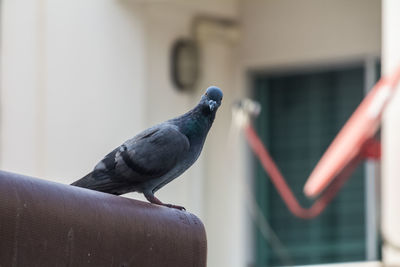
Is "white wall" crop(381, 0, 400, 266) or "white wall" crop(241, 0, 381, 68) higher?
"white wall" crop(241, 0, 381, 68)

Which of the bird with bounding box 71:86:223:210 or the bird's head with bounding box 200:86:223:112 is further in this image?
the bird's head with bounding box 200:86:223:112

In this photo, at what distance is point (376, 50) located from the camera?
11.8 m

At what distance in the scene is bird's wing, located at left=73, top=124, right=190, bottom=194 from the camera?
494cm

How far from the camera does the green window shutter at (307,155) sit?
12031mm

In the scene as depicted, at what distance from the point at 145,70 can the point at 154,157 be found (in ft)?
23.2

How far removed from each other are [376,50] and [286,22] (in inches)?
43.0

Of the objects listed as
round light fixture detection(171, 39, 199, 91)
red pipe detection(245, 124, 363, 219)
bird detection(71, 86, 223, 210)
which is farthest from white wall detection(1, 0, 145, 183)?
bird detection(71, 86, 223, 210)

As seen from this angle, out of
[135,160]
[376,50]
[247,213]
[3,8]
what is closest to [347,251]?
[247,213]

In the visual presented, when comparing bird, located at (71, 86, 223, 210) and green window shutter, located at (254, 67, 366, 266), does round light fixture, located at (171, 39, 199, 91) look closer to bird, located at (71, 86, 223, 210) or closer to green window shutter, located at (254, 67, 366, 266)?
green window shutter, located at (254, 67, 366, 266)

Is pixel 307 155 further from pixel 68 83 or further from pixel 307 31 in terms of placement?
pixel 68 83

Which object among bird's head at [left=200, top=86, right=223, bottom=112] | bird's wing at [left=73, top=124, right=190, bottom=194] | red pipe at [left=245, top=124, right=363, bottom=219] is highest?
bird's head at [left=200, top=86, right=223, bottom=112]

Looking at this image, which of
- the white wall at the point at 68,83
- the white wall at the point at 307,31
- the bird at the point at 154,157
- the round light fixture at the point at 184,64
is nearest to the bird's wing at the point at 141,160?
the bird at the point at 154,157

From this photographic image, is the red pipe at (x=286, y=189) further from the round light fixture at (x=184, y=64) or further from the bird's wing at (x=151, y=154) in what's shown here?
the bird's wing at (x=151, y=154)

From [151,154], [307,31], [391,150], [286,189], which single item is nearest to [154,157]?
[151,154]
